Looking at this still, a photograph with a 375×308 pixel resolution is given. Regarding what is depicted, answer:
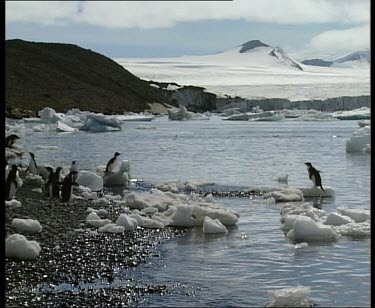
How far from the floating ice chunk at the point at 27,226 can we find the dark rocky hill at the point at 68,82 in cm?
4679

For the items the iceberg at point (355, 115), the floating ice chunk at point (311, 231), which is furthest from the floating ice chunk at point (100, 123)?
the floating ice chunk at point (311, 231)

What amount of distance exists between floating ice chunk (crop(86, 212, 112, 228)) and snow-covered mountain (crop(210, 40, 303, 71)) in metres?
141

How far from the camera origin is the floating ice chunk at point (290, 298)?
5145 mm

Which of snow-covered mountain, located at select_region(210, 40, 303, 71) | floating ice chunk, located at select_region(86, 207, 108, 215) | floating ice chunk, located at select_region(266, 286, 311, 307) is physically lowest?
floating ice chunk, located at select_region(266, 286, 311, 307)

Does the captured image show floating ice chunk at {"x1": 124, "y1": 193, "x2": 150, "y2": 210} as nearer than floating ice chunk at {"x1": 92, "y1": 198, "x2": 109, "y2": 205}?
Yes

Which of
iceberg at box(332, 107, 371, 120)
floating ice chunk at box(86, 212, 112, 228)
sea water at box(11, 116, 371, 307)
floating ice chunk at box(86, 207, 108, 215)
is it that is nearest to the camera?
sea water at box(11, 116, 371, 307)

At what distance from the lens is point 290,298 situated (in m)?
5.18

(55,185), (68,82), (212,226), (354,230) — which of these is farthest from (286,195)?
(68,82)

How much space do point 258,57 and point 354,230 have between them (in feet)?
541

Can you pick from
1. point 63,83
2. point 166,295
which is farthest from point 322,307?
point 63,83

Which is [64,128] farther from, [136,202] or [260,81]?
[260,81]

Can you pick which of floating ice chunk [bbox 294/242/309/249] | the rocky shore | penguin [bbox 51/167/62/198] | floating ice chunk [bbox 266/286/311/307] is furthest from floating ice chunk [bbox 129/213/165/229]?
floating ice chunk [bbox 266/286/311/307]

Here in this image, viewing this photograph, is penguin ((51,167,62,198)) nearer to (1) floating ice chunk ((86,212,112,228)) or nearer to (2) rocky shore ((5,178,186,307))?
(2) rocky shore ((5,178,186,307))

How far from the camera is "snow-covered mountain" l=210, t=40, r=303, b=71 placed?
15875 cm
